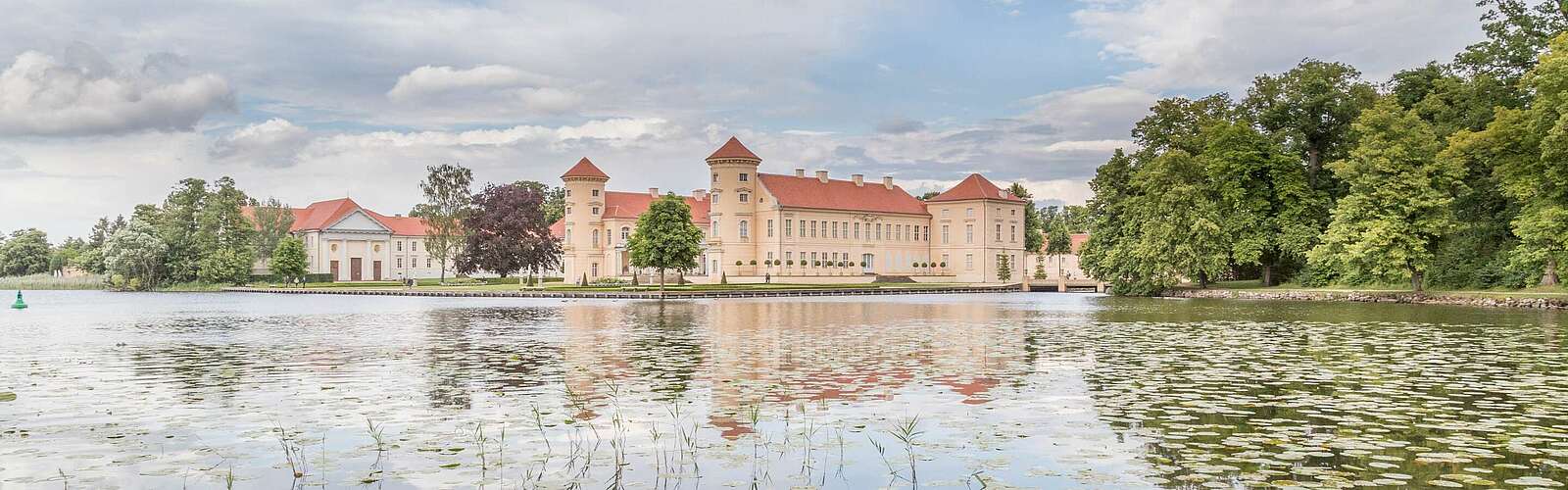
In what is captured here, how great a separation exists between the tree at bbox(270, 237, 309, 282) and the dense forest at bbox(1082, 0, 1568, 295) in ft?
220

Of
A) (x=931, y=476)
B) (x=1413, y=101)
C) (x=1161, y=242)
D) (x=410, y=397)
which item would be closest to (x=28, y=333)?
(x=410, y=397)

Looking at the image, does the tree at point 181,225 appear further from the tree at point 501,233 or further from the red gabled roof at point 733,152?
the red gabled roof at point 733,152

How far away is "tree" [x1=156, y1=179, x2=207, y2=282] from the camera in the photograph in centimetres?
9469

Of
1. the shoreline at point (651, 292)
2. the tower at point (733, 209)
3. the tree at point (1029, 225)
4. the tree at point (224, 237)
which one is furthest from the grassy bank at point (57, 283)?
the tree at point (1029, 225)

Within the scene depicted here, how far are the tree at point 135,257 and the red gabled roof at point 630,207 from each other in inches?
1300

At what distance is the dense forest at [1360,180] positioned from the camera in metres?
Answer: 44.6

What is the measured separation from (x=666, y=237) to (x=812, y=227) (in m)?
24.8

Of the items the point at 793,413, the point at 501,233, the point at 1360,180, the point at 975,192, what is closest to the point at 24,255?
the point at 501,233

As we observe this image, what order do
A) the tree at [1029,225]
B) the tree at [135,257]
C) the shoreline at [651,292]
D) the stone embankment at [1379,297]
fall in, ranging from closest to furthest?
the stone embankment at [1379,297] < the shoreline at [651,292] < the tree at [135,257] < the tree at [1029,225]

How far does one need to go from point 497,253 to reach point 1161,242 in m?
52.3

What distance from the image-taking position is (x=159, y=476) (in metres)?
8.39

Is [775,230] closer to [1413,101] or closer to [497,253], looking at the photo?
[497,253]

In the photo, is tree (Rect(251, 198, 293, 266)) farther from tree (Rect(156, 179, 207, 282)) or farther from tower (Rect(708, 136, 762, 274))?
tower (Rect(708, 136, 762, 274))

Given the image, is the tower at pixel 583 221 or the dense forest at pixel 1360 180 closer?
the dense forest at pixel 1360 180
